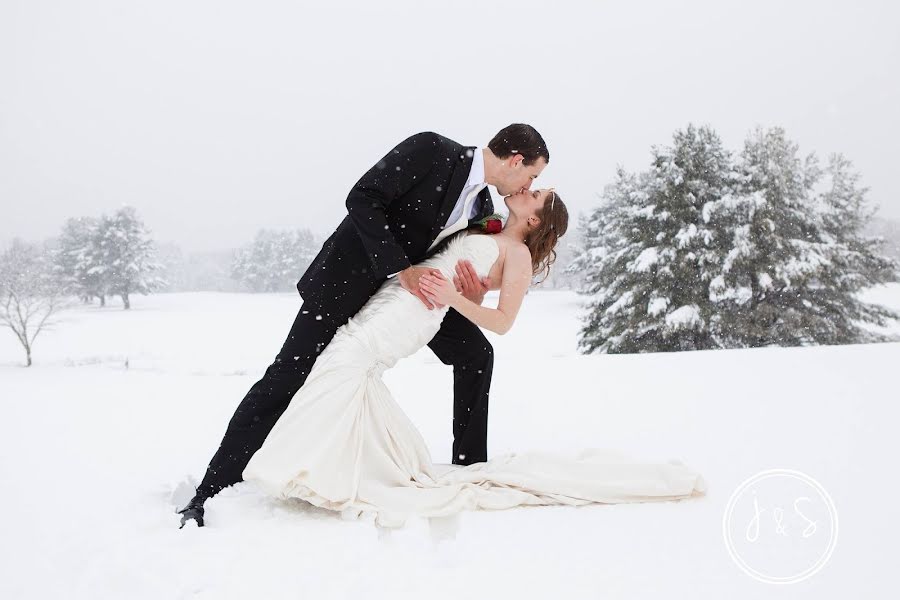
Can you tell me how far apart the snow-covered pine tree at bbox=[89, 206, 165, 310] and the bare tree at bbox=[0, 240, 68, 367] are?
10.3 metres

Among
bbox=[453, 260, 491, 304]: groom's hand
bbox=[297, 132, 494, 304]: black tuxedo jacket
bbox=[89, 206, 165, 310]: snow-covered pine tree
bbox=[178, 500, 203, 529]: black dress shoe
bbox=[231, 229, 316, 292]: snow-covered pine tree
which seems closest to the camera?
bbox=[178, 500, 203, 529]: black dress shoe

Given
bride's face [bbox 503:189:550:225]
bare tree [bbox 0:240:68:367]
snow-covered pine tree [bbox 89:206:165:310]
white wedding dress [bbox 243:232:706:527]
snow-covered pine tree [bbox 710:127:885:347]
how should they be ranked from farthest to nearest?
snow-covered pine tree [bbox 89:206:165:310]
bare tree [bbox 0:240:68:367]
snow-covered pine tree [bbox 710:127:885:347]
bride's face [bbox 503:189:550:225]
white wedding dress [bbox 243:232:706:527]

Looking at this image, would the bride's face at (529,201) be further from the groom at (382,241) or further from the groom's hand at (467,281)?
the groom's hand at (467,281)

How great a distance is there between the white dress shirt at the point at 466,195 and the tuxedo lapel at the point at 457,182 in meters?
0.03

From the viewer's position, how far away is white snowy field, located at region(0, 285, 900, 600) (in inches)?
70.1

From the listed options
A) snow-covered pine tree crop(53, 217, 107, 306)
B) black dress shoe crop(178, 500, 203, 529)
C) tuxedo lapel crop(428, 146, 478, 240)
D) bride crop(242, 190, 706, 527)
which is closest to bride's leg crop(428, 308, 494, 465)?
bride crop(242, 190, 706, 527)

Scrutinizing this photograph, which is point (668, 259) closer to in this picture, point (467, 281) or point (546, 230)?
point (546, 230)

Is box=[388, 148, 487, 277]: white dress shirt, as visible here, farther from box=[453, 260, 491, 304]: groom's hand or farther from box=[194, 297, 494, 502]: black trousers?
box=[194, 297, 494, 502]: black trousers

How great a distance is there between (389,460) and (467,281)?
0.86m

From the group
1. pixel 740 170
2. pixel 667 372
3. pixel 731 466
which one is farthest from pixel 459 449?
pixel 740 170

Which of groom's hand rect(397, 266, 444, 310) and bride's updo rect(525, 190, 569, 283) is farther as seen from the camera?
bride's updo rect(525, 190, 569, 283)

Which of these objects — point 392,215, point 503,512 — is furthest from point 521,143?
point 503,512

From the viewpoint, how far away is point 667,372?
5.79 m

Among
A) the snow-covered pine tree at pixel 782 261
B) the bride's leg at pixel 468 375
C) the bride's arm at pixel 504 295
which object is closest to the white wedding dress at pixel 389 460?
the bride's arm at pixel 504 295
